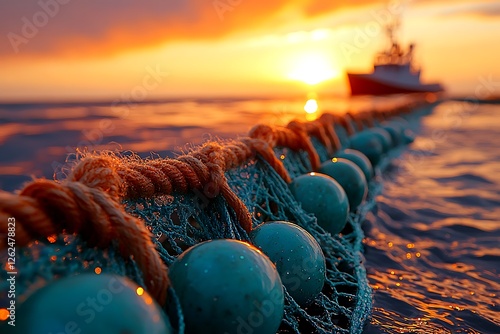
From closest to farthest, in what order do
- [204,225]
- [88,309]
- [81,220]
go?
1. [88,309]
2. [81,220]
3. [204,225]

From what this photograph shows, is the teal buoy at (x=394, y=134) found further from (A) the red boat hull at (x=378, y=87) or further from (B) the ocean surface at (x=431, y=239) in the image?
(A) the red boat hull at (x=378, y=87)

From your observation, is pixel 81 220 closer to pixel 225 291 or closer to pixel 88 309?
pixel 88 309

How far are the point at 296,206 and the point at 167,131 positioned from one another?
1208cm

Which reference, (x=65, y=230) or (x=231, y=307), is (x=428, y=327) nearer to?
(x=231, y=307)

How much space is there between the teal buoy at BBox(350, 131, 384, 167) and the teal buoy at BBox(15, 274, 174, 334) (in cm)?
572

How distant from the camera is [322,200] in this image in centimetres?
309

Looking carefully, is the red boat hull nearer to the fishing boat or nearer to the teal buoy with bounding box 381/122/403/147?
the fishing boat

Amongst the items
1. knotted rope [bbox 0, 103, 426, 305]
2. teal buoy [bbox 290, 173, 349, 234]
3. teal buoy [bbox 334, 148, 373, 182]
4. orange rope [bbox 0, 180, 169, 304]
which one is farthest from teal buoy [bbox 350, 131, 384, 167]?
orange rope [bbox 0, 180, 169, 304]

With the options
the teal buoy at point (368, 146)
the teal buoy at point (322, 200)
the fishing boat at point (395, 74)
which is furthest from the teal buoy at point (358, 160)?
the fishing boat at point (395, 74)

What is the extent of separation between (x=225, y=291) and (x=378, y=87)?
4377cm

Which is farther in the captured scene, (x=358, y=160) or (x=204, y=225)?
(x=358, y=160)

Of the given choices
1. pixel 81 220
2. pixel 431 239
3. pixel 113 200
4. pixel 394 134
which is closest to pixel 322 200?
pixel 431 239

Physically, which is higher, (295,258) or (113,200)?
(113,200)

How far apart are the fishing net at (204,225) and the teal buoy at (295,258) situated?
0.25 ft
